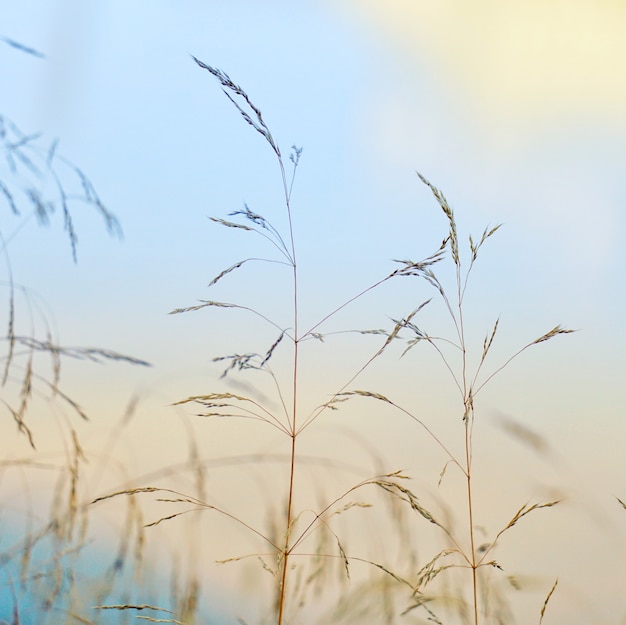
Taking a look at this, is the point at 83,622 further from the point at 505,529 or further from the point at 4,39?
the point at 4,39

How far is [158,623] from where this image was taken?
1.40 m

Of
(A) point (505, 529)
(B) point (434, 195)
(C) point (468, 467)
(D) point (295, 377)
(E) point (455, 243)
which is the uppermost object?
(B) point (434, 195)

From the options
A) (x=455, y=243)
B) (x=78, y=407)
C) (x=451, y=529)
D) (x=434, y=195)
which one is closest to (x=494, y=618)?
(x=451, y=529)

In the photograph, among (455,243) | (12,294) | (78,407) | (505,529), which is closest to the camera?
(78,407)

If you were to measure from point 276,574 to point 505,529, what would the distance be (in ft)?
1.47

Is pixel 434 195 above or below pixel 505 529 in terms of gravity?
above

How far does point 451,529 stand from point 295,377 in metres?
0.51

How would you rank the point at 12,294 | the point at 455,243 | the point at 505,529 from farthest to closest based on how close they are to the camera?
the point at 455,243, the point at 505,529, the point at 12,294

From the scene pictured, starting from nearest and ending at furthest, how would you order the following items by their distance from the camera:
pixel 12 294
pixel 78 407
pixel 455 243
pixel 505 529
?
pixel 78 407
pixel 12 294
pixel 505 529
pixel 455 243

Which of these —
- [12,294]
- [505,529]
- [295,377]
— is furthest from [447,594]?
[12,294]

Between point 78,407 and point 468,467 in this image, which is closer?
point 78,407

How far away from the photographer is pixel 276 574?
4.61 ft

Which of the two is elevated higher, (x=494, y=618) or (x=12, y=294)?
(x=12, y=294)

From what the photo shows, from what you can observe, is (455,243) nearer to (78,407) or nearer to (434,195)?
(434,195)
